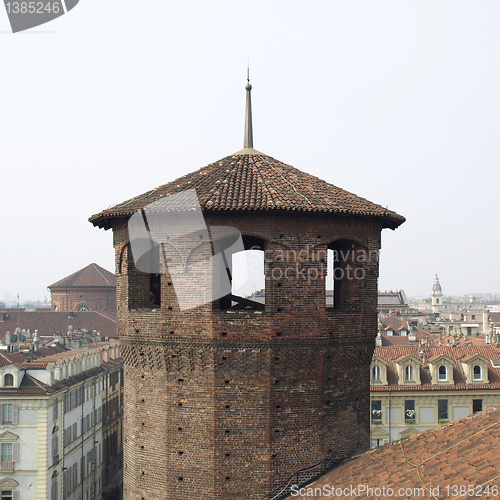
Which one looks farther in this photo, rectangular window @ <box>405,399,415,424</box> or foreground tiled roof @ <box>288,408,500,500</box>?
rectangular window @ <box>405,399,415,424</box>

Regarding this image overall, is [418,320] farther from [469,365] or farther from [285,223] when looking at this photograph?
[285,223]

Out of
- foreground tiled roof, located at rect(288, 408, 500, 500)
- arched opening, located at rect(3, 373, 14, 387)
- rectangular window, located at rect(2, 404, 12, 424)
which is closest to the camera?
foreground tiled roof, located at rect(288, 408, 500, 500)

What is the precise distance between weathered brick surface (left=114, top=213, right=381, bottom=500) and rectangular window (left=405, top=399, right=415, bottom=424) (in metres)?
30.6

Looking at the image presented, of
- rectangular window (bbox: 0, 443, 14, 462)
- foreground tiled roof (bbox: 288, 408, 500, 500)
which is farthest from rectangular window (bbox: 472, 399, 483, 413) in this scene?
foreground tiled roof (bbox: 288, 408, 500, 500)

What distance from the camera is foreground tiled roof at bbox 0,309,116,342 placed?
261 feet

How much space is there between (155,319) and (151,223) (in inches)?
71.7

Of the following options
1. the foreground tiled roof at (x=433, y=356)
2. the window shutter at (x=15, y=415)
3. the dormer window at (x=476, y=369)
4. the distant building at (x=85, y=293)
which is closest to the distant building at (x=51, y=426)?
the window shutter at (x=15, y=415)

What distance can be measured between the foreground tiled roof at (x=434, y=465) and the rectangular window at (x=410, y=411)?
31.1 meters

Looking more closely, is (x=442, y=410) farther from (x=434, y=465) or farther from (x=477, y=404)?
(x=434, y=465)

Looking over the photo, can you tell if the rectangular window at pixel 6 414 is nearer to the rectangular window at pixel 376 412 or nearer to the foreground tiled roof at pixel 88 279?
the rectangular window at pixel 376 412

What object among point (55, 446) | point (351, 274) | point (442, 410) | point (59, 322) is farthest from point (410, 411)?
point (59, 322)

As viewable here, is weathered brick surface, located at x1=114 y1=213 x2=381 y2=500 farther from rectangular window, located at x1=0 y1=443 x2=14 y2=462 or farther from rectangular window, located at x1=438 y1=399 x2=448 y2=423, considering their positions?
rectangular window, located at x1=438 y1=399 x2=448 y2=423

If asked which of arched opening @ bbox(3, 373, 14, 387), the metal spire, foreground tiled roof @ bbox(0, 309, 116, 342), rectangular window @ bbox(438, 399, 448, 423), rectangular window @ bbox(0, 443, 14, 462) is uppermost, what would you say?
the metal spire

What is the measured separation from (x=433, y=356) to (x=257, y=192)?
34.7 meters
